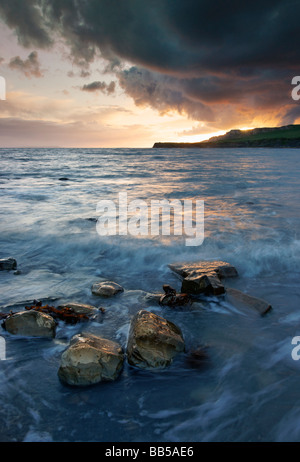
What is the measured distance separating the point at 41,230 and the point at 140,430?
19.7 ft

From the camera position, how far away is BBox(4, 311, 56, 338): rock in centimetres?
285

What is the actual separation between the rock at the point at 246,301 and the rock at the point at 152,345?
1.24m

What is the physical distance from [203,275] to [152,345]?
1614 millimetres

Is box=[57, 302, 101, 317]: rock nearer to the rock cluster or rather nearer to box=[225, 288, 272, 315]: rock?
the rock cluster

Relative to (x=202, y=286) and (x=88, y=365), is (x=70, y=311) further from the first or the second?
(x=202, y=286)

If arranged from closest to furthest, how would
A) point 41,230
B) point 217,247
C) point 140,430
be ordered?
point 140,430 < point 217,247 < point 41,230

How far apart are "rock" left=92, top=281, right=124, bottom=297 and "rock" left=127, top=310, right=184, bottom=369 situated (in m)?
1.22

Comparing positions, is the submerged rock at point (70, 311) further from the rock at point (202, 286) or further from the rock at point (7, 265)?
the rock at point (7, 265)

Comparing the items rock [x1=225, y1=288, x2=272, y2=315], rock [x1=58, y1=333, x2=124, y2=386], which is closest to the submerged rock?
rock [x1=58, y1=333, x2=124, y2=386]

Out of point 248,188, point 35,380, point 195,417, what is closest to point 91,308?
point 35,380

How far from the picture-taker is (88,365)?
86.7 inches
